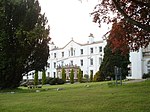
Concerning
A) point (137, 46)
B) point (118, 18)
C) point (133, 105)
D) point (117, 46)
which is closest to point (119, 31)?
point (118, 18)

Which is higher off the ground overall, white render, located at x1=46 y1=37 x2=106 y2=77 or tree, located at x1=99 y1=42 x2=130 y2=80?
white render, located at x1=46 y1=37 x2=106 y2=77

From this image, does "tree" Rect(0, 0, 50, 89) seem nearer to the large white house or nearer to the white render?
the large white house

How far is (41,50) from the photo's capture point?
31703mm

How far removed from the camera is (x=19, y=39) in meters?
28.9

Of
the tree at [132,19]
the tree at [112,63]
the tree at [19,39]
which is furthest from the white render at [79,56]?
the tree at [132,19]

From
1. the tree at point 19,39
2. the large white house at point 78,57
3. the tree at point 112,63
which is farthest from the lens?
the large white house at point 78,57

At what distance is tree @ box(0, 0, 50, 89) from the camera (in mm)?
29156

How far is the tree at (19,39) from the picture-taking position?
2916cm

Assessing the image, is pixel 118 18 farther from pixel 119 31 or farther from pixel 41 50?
pixel 41 50

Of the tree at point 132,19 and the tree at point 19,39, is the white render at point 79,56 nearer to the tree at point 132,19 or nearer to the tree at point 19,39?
the tree at point 19,39

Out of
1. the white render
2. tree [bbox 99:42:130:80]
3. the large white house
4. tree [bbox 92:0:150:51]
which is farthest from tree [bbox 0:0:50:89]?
the white render

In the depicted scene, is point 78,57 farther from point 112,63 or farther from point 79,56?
point 112,63

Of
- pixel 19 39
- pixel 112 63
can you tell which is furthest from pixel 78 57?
pixel 19 39

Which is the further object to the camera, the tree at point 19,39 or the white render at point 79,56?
the white render at point 79,56
